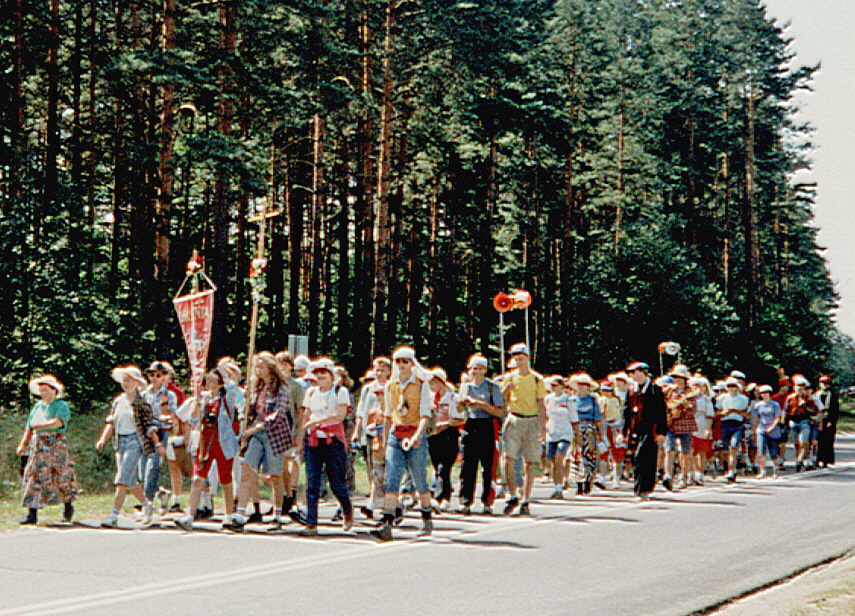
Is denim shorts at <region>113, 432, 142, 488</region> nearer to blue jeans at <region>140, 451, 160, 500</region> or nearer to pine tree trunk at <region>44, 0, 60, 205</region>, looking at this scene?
blue jeans at <region>140, 451, 160, 500</region>

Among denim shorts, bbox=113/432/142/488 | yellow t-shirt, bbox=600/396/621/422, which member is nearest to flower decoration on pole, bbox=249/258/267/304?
denim shorts, bbox=113/432/142/488

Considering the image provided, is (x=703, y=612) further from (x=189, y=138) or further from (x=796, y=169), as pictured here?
(x=796, y=169)

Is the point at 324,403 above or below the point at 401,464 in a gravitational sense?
above

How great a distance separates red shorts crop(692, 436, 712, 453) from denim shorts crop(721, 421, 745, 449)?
114 centimetres

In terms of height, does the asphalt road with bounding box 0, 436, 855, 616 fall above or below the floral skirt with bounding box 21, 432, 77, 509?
below

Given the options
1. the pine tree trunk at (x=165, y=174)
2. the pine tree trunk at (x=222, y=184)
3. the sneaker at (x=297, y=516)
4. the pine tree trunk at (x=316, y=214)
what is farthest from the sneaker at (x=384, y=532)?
the pine tree trunk at (x=316, y=214)

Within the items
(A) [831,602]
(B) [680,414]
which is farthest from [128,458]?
(B) [680,414]

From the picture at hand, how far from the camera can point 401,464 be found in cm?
1206

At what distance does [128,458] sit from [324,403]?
115 inches

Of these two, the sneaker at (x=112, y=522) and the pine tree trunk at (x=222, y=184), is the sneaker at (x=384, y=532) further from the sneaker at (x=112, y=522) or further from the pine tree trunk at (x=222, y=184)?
the pine tree trunk at (x=222, y=184)

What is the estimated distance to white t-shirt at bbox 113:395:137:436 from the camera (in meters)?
13.7

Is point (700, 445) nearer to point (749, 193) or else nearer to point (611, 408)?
point (611, 408)

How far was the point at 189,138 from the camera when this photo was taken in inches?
976

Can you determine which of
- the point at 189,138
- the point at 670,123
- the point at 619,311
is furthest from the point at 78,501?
the point at 670,123
